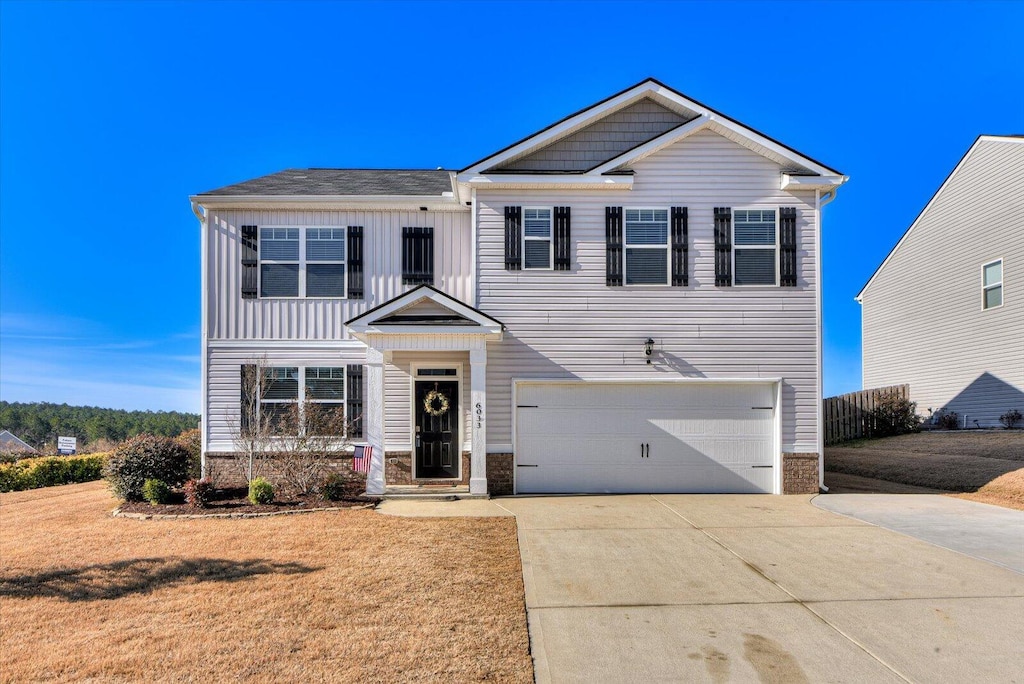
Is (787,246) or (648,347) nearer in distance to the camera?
(648,347)

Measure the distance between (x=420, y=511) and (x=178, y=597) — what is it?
470 centimetres

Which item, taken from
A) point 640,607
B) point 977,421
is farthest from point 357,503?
point 977,421

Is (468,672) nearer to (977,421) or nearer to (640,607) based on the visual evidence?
(640,607)

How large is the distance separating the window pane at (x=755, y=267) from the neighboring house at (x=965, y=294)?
9395 mm

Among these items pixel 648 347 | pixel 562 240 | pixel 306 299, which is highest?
pixel 562 240

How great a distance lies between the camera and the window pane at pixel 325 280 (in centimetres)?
1388

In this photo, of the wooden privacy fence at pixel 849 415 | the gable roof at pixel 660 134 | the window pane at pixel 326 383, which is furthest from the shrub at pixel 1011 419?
the window pane at pixel 326 383

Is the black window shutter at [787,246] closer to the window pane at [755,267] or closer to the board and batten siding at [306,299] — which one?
the window pane at [755,267]

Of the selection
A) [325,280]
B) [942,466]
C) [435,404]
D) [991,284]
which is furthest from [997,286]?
[325,280]

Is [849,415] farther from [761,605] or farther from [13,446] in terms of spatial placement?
[13,446]

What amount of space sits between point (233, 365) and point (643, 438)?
27.3 ft

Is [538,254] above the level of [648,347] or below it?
above

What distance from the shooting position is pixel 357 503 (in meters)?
11.7

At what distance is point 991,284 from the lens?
62.4 feet
